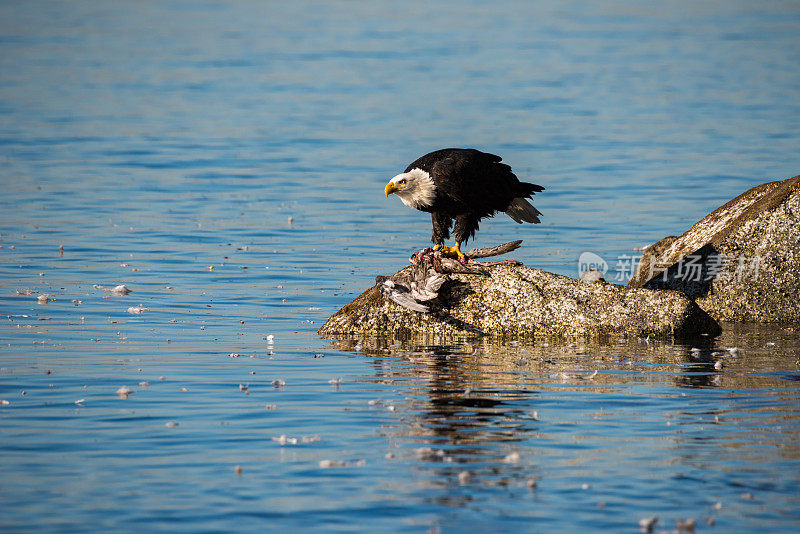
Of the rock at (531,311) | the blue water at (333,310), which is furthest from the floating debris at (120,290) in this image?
the rock at (531,311)

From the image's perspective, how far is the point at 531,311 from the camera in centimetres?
1274

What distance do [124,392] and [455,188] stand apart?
188 inches

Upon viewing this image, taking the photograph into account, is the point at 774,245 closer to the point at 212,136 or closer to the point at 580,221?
the point at 580,221

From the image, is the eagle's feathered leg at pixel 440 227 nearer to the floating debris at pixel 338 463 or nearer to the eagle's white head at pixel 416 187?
the eagle's white head at pixel 416 187

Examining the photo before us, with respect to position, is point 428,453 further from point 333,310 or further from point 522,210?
point 522,210

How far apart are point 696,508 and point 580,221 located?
46.5 ft

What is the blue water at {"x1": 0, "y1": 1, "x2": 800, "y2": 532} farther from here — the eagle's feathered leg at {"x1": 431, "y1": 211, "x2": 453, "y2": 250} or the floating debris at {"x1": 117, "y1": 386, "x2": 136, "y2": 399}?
the eagle's feathered leg at {"x1": 431, "y1": 211, "x2": 453, "y2": 250}

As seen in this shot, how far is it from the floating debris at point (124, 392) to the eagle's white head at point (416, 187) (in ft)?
14.0

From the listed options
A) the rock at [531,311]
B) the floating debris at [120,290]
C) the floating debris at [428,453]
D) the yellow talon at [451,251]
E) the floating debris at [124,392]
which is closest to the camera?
the floating debris at [428,453]

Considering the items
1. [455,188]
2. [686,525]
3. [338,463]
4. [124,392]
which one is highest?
[455,188]

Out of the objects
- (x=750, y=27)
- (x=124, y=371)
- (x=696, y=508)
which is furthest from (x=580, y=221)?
(x=750, y=27)

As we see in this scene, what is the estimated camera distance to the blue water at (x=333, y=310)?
24.7 feet

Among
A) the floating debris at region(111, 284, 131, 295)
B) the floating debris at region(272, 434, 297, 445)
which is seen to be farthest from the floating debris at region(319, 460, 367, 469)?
the floating debris at region(111, 284, 131, 295)

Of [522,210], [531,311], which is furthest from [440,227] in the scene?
[531,311]
